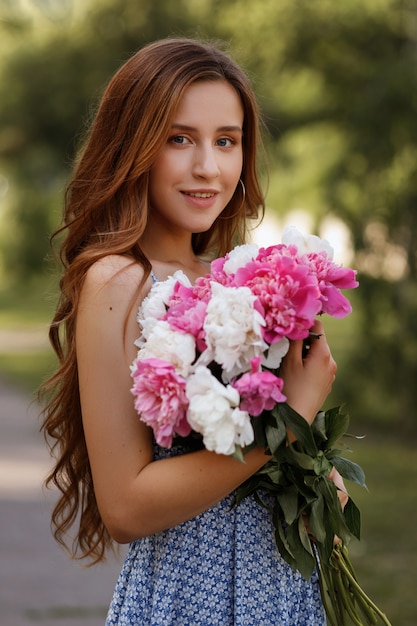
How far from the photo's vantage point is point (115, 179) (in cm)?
250

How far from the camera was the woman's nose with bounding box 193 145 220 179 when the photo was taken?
2447 millimetres

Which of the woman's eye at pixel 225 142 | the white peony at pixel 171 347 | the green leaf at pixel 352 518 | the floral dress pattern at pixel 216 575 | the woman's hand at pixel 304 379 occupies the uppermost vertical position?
the woman's eye at pixel 225 142

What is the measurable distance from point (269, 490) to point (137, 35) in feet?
32.2

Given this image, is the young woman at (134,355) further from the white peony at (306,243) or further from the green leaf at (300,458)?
the white peony at (306,243)

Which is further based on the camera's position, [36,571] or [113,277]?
[36,571]

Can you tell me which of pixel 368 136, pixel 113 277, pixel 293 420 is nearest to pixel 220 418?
pixel 293 420

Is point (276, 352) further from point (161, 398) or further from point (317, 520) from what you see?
point (317, 520)

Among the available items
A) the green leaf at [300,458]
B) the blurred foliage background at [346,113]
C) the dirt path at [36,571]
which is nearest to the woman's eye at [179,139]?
the green leaf at [300,458]

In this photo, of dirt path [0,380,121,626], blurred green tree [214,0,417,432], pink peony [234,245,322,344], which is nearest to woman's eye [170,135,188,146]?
pink peony [234,245,322,344]

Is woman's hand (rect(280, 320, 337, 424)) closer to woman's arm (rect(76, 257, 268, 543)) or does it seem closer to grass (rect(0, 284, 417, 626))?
woman's arm (rect(76, 257, 268, 543))

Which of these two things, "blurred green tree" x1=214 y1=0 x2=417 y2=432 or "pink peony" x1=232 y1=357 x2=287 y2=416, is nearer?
"pink peony" x1=232 y1=357 x2=287 y2=416

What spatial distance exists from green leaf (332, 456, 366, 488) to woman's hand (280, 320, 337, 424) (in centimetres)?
15

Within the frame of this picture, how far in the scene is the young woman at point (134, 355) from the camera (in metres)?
2.21

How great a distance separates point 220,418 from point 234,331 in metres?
0.17
